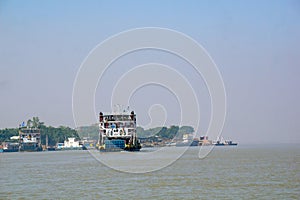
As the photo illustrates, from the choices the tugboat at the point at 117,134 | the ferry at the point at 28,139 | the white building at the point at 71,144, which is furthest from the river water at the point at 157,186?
the white building at the point at 71,144

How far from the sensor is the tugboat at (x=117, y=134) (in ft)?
247

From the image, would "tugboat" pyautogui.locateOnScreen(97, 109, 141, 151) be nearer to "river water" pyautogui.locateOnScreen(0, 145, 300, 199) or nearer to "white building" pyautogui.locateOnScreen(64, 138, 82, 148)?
"river water" pyautogui.locateOnScreen(0, 145, 300, 199)

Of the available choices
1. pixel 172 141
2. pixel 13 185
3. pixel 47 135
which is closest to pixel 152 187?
pixel 13 185

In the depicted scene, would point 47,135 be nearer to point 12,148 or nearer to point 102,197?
point 12,148

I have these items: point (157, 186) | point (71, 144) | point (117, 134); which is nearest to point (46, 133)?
point (71, 144)

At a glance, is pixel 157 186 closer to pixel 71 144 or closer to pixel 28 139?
pixel 28 139

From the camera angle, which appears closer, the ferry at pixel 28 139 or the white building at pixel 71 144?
the ferry at pixel 28 139

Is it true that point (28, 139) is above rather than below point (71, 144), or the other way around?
above

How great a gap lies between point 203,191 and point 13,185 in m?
10.4

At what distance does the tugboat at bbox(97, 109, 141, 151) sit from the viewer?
75375 millimetres

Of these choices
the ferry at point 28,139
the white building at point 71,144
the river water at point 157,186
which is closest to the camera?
the river water at point 157,186

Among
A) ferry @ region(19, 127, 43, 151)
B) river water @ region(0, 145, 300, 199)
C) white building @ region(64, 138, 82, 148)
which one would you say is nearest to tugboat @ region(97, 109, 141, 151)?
ferry @ region(19, 127, 43, 151)

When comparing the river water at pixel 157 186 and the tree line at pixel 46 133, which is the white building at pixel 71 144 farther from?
the river water at pixel 157 186

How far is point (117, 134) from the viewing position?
76062mm
